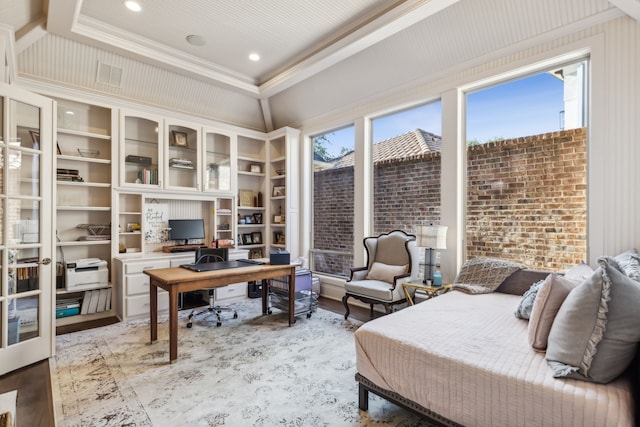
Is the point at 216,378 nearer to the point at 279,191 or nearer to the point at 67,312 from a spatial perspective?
the point at 67,312

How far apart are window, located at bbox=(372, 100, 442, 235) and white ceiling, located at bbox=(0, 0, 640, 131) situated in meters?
0.47

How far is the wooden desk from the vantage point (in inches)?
109

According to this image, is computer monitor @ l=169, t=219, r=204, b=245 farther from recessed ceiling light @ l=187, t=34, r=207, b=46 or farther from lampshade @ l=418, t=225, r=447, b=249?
lampshade @ l=418, t=225, r=447, b=249

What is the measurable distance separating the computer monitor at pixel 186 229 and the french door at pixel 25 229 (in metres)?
1.74

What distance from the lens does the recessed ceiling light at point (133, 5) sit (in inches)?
118

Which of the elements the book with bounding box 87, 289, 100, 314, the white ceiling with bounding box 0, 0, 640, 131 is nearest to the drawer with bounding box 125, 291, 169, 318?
the book with bounding box 87, 289, 100, 314

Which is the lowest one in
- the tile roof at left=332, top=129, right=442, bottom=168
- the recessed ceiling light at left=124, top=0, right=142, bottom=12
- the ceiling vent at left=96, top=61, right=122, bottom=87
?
the tile roof at left=332, top=129, right=442, bottom=168

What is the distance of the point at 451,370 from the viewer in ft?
5.29

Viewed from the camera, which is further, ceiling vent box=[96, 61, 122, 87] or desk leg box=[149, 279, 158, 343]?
ceiling vent box=[96, 61, 122, 87]

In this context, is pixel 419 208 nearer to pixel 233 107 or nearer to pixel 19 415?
pixel 233 107

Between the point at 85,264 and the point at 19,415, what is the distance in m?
2.02

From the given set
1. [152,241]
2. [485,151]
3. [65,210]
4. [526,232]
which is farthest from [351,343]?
[65,210]

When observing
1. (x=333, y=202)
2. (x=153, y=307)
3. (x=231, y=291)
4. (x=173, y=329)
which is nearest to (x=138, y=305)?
(x=153, y=307)

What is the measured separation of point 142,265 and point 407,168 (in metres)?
3.54
